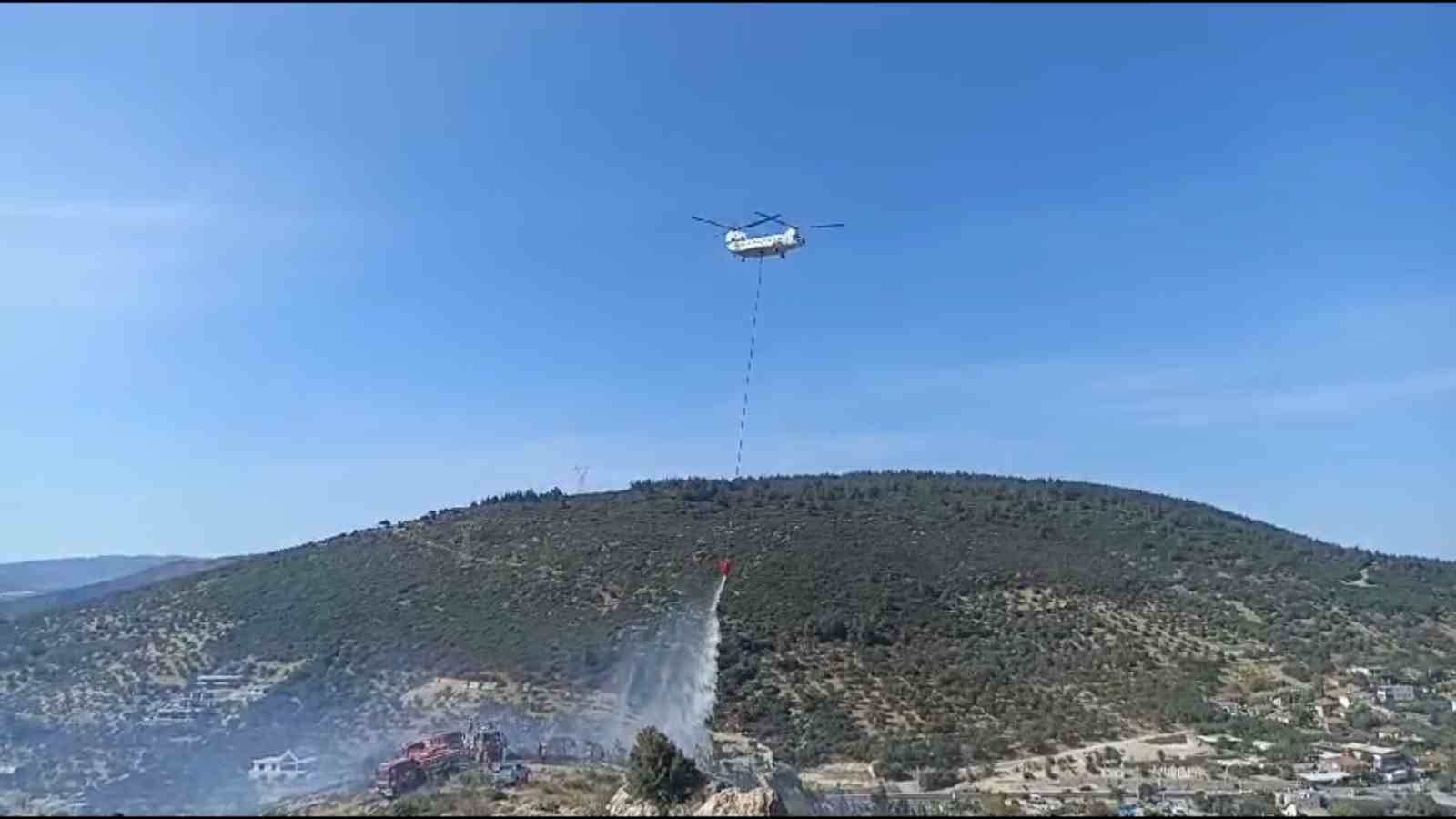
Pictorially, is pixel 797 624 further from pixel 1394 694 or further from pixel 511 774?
pixel 511 774

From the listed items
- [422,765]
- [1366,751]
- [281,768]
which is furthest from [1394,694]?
[281,768]

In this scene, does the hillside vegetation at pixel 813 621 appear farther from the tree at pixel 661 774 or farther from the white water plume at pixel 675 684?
the tree at pixel 661 774

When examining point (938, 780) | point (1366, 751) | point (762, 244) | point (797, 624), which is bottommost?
point (938, 780)

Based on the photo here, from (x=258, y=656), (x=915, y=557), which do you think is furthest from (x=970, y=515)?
(x=258, y=656)

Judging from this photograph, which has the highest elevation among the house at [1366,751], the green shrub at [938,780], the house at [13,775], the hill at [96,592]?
the hill at [96,592]

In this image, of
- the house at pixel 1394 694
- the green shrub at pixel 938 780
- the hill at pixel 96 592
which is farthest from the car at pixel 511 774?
the hill at pixel 96 592

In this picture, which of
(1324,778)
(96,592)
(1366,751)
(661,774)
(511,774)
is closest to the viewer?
A: (661,774)
